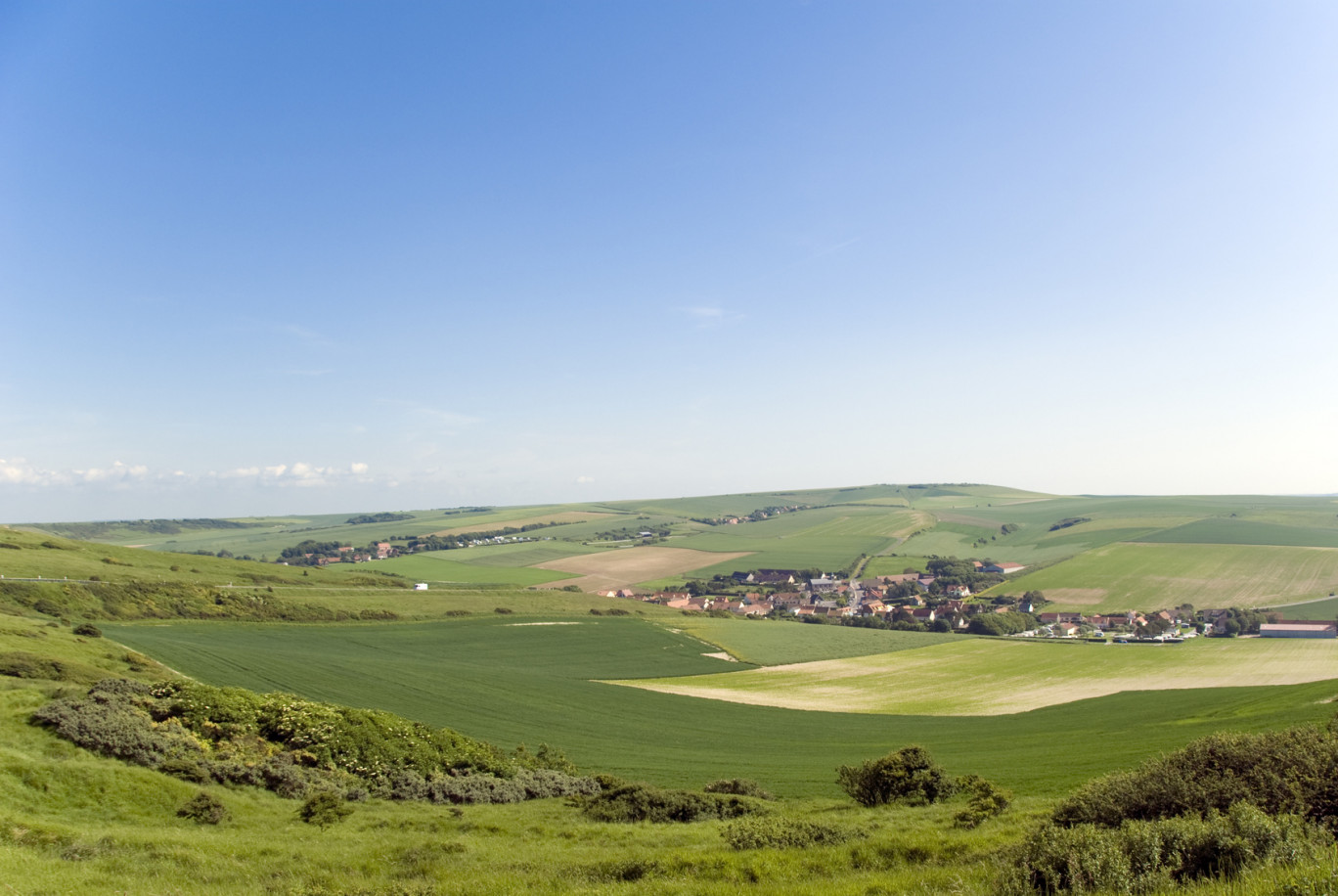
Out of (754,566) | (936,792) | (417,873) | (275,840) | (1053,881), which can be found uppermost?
(1053,881)

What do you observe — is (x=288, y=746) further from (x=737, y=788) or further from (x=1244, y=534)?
(x=1244, y=534)

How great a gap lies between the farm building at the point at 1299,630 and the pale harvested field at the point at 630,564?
91.8 metres

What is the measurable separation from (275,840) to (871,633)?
3077 inches

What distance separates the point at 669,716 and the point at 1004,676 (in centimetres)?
3370

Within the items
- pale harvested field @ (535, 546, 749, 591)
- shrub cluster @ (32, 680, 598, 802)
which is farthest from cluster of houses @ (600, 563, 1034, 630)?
shrub cluster @ (32, 680, 598, 802)

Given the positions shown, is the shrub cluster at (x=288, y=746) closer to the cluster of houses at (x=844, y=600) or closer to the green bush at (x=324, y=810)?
the green bush at (x=324, y=810)

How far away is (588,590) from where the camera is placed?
115875 millimetres

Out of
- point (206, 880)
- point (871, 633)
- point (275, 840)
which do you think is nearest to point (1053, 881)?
point (206, 880)

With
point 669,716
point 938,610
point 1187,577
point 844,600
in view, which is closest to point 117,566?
point 669,716

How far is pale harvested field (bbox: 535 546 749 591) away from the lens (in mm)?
125375

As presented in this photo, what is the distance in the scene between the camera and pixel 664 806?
1927cm

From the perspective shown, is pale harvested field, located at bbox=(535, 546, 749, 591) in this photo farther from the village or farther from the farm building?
the farm building

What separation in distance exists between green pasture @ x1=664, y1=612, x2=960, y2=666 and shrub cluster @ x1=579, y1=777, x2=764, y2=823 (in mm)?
46426

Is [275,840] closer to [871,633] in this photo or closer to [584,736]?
[584,736]
